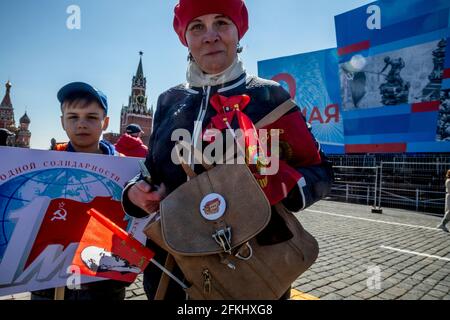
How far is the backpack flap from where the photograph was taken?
3.29ft

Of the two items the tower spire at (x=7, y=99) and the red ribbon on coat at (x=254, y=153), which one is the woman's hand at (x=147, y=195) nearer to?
the red ribbon on coat at (x=254, y=153)

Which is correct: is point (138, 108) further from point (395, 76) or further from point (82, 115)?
point (82, 115)

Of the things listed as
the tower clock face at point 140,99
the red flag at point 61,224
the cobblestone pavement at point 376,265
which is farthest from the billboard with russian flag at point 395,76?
the tower clock face at point 140,99

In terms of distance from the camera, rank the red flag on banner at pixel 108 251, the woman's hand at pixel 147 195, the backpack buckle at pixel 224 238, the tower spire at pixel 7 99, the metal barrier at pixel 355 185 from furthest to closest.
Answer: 1. the tower spire at pixel 7 99
2. the metal barrier at pixel 355 185
3. the woman's hand at pixel 147 195
4. the red flag on banner at pixel 108 251
5. the backpack buckle at pixel 224 238

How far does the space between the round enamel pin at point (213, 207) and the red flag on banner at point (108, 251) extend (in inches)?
14.1

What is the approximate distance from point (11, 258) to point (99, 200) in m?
0.64

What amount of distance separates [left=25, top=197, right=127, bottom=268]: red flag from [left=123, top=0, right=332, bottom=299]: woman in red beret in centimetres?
76

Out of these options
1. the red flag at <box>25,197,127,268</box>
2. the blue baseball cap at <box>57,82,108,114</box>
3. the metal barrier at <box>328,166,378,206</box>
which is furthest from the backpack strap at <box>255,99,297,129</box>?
the metal barrier at <box>328,166,378,206</box>

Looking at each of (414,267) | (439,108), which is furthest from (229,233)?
(439,108)

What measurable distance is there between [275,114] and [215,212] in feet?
1.85

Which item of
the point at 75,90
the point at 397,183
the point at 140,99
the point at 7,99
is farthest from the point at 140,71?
the point at 75,90

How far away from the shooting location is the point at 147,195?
1.33 metres

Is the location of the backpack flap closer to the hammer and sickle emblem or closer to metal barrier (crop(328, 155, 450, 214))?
the hammer and sickle emblem

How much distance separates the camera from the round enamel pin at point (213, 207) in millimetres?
1041
